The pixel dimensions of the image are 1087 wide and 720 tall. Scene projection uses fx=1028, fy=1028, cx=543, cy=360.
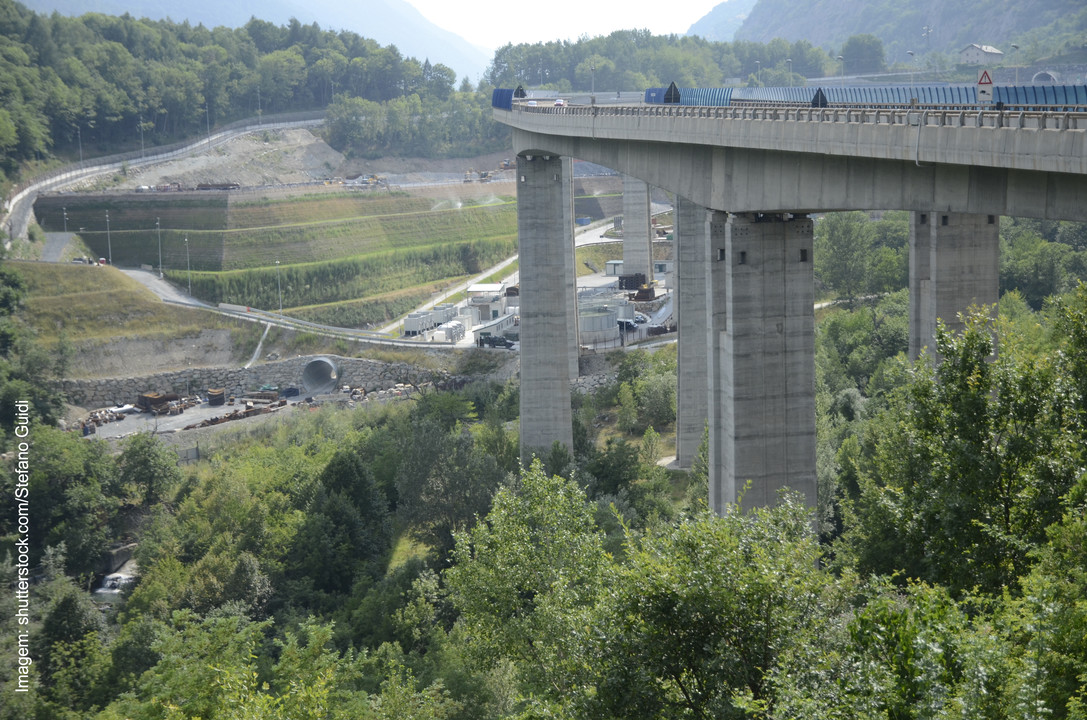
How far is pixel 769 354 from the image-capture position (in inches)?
1118

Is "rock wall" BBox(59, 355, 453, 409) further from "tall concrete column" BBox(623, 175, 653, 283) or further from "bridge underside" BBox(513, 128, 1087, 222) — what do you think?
"bridge underside" BBox(513, 128, 1087, 222)

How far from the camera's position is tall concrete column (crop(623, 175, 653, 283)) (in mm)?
100938

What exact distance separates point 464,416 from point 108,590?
23.4 metres

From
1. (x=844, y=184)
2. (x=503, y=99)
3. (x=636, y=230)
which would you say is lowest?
(x=636, y=230)

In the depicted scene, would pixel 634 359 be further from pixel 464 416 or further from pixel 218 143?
pixel 218 143

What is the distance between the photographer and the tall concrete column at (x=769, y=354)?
92.5 feet

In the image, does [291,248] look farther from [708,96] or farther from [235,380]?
[708,96]

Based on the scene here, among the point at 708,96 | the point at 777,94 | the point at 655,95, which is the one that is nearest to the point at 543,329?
the point at 708,96

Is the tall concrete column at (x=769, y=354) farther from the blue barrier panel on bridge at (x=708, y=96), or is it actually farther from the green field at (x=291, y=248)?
the green field at (x=291, y=248)

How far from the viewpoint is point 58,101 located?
128 metres

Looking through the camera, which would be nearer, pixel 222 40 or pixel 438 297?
pixel 438 297

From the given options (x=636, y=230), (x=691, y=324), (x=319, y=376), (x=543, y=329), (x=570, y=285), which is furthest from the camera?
(x=636, y=230)

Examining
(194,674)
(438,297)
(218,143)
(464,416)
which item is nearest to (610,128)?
(194,674)

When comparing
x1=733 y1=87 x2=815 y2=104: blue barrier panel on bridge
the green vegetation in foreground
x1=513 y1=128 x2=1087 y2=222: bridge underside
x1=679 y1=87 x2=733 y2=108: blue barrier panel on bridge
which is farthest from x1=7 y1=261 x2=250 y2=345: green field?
x1=513 y1=128 x2=1087 y2=222: bridge underside
